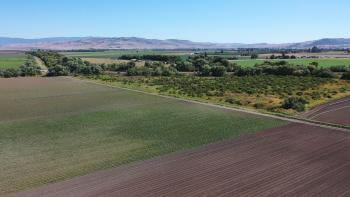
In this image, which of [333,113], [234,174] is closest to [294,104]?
[333,113]

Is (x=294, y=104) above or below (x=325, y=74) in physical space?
below

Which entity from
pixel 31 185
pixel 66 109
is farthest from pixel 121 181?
pixel 66 109

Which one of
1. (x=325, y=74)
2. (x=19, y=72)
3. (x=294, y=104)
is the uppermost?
(x=325, y=74)

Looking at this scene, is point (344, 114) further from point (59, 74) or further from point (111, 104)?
point (59, 74)

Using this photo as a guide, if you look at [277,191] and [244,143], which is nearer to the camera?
[277,191]

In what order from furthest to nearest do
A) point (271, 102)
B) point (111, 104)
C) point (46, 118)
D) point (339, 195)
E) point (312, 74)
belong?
point (312, 74), point (271, 102), point (111, 104), point (46, 118), point (339, 195)

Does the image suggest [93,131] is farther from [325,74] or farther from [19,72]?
[325,74]

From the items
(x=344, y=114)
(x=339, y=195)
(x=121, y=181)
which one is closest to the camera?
(x=339, y=195)

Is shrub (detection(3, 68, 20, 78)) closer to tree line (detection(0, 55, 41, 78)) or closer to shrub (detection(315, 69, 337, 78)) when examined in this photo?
tree line (detection(0, 55, 41, 78))
